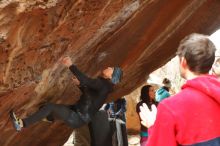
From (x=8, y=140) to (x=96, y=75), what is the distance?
1.63m

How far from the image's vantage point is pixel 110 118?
20.6 ft

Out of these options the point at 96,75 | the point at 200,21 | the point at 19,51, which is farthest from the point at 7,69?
the point at 200,21

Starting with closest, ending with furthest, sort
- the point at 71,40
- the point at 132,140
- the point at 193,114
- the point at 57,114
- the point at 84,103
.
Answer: the point at 193,114 → the point at 71,40 → the point at 57,114 → the point at 84,103 → the point at 132,140

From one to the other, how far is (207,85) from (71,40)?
8.69 ft

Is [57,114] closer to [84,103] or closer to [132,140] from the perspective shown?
[84,103]

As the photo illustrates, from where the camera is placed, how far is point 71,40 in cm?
443

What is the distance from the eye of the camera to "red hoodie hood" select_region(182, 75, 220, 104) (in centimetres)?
196

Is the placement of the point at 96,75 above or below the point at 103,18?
below

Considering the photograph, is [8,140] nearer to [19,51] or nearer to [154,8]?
[19,51]

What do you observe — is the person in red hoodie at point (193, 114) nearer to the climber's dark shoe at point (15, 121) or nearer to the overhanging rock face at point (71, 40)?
the overhanging rock face at point (71, 40)

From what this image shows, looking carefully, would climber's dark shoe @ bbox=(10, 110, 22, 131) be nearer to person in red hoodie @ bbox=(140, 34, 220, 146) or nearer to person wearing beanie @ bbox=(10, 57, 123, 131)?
person wearing beanie @ bbox=(10, 57, 123, 131)

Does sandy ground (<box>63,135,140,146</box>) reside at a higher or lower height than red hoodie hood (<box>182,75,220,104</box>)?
lower

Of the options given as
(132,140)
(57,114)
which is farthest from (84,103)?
(132,140)

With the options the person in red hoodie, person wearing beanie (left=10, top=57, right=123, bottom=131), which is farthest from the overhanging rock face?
the person in red hoodie
